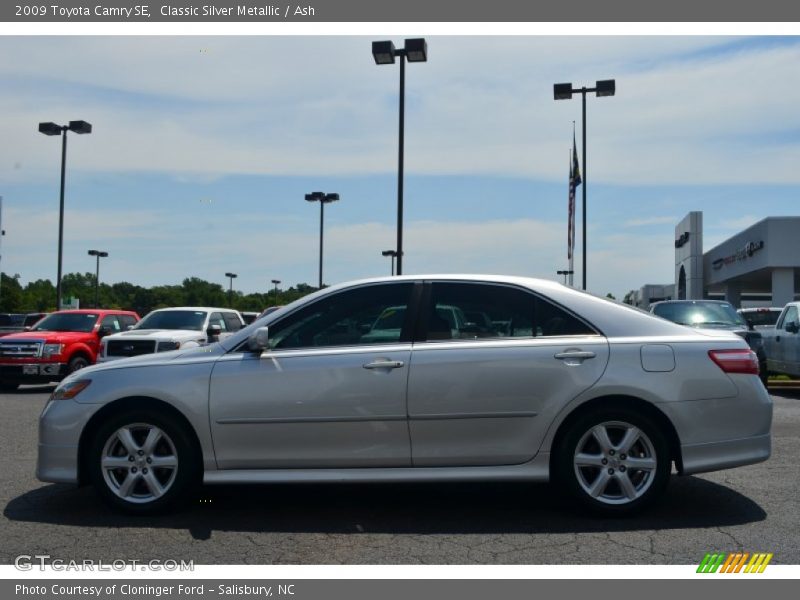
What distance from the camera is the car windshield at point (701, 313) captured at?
1492 centimetres

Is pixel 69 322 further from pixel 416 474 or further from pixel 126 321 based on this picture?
pixel 416 474

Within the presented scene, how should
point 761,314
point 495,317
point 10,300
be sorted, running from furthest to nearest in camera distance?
point 10,300 → point 761,314 → point 495,317

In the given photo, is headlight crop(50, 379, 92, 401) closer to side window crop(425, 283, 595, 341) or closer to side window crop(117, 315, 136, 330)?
side window crop(425, 283, 595, 341)

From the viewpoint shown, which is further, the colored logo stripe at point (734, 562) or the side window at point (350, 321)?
the side window at point (350, 321)

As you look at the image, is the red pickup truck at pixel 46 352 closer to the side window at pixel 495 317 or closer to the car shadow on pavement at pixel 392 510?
the car shadow on pavement at pixel 392 510

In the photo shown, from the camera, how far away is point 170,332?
15.0m

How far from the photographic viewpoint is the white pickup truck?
47.6 ft

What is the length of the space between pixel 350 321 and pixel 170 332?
9.83m

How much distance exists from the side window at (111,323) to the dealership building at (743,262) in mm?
29582

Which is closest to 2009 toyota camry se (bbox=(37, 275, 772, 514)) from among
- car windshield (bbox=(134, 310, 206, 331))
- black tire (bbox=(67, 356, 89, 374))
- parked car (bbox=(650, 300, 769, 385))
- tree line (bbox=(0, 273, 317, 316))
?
parked car (bbox=(650, 300, 769, 385))

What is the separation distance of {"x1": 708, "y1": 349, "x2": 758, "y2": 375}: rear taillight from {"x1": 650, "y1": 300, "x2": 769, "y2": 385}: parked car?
8.96m

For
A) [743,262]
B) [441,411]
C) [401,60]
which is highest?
[401,60]

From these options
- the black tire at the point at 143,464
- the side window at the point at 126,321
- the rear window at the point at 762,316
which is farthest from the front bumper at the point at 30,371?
the rear window at the point at 762,316

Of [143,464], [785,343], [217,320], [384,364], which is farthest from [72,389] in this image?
[785,343]
